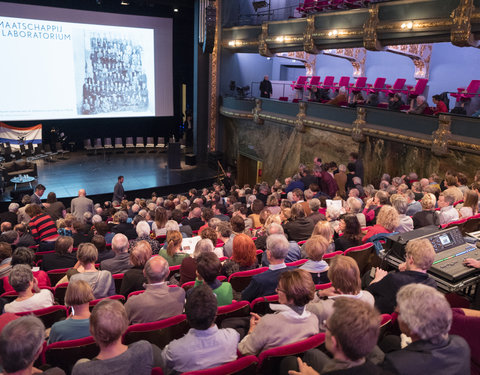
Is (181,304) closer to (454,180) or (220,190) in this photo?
(454,180)

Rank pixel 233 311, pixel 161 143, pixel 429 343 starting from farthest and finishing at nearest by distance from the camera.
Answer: pixel 161 143 → pixel 233 311 → pixel 429 343

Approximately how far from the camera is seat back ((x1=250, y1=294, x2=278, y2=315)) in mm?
2955

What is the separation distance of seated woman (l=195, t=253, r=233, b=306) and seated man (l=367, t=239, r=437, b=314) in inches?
43.6

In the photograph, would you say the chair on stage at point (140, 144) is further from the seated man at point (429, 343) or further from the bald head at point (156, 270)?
the seated man at point (429, 343)

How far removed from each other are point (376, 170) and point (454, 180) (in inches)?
157

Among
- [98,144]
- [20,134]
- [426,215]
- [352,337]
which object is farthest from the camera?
[98,144]

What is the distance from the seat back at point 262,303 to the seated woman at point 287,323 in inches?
19.4

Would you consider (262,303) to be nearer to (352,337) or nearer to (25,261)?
(352,337)

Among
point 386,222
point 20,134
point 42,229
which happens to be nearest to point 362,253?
point 386,222

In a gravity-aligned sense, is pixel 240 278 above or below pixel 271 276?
below

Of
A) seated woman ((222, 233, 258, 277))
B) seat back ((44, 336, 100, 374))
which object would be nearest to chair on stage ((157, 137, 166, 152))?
seated woman ((222, 233, 258, 277))

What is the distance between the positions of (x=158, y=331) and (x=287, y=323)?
2.97 ft

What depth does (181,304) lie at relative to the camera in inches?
120

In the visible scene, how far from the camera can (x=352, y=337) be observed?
1.75m
